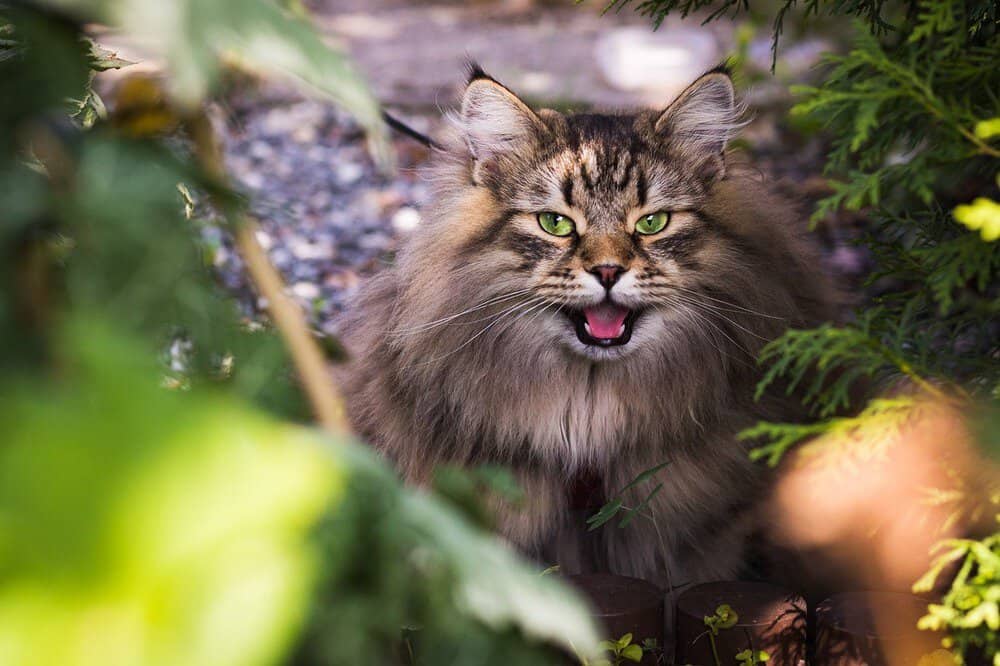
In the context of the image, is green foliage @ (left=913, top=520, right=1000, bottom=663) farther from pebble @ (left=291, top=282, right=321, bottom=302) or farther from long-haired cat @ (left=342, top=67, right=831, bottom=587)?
pebble @ (left=291, top=282, right=321, bottom=302)

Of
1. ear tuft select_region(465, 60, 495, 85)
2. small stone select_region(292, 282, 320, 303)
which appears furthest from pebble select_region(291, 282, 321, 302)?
ear tuft select_region(465, 60, 495, 85)

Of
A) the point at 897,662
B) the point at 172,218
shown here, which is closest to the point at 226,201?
the point at 172,218

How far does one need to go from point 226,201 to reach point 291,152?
16.7 ft

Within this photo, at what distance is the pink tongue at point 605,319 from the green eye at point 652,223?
7.7 inches

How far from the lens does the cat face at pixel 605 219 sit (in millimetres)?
2287

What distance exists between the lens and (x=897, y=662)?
168cm

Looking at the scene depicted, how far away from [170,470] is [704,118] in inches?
78.6

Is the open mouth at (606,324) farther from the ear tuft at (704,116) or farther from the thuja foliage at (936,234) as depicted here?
the thuja foliage at (936,234)

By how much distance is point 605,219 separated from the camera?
2.30 meters

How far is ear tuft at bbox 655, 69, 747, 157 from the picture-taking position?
7.70 feet

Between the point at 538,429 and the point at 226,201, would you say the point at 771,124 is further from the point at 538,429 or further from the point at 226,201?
the point at 226,201

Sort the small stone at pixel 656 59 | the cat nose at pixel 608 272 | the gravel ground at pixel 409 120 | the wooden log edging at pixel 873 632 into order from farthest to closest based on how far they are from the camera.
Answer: the small stone at pixel 656 59 < the gravel ground at pixel 409 120 < the cat nose at pixel 608 272 < the wooden log edging at pixel 873 632

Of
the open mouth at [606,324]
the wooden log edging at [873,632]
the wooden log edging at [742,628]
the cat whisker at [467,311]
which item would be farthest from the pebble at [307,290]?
the wooden log edging at [873,632]

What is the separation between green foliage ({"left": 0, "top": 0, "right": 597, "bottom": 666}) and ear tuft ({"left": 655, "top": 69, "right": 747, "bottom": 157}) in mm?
1497
